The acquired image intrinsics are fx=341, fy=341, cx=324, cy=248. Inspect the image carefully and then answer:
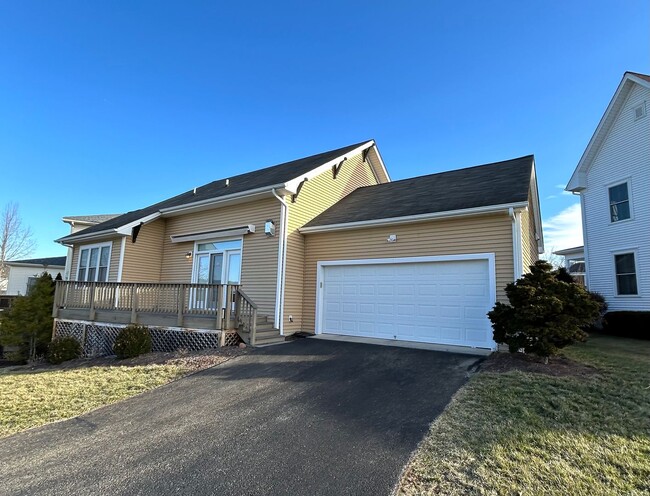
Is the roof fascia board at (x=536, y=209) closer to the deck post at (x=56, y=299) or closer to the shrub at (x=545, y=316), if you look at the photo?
the shrub at (x=545, y=316)

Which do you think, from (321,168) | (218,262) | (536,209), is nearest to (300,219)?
(321,168)

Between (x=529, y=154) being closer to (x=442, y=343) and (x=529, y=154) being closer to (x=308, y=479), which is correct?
(x=442, y=343)

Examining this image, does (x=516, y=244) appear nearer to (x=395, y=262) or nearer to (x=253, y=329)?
(x=395, y=262)

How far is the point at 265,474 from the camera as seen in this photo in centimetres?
324

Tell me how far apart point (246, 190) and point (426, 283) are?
615 cm

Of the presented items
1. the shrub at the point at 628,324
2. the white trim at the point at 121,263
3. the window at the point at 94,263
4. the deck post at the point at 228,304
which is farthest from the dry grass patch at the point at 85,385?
the shrub at the point at 628,324

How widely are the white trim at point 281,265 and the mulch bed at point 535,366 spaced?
5.54m

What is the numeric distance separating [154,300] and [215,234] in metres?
2.94

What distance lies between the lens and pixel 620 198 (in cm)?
1382

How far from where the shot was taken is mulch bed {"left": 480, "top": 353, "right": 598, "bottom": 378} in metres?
5.91

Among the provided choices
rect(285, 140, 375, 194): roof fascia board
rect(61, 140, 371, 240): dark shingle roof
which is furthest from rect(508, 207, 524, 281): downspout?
rect(61, 140, 371, 240): dark shingle roof

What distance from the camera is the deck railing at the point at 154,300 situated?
29.2 ft

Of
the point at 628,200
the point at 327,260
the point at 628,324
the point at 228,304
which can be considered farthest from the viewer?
the point at 628,200

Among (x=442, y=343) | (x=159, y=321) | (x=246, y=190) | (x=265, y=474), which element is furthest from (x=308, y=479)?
(x=246, y=190)
